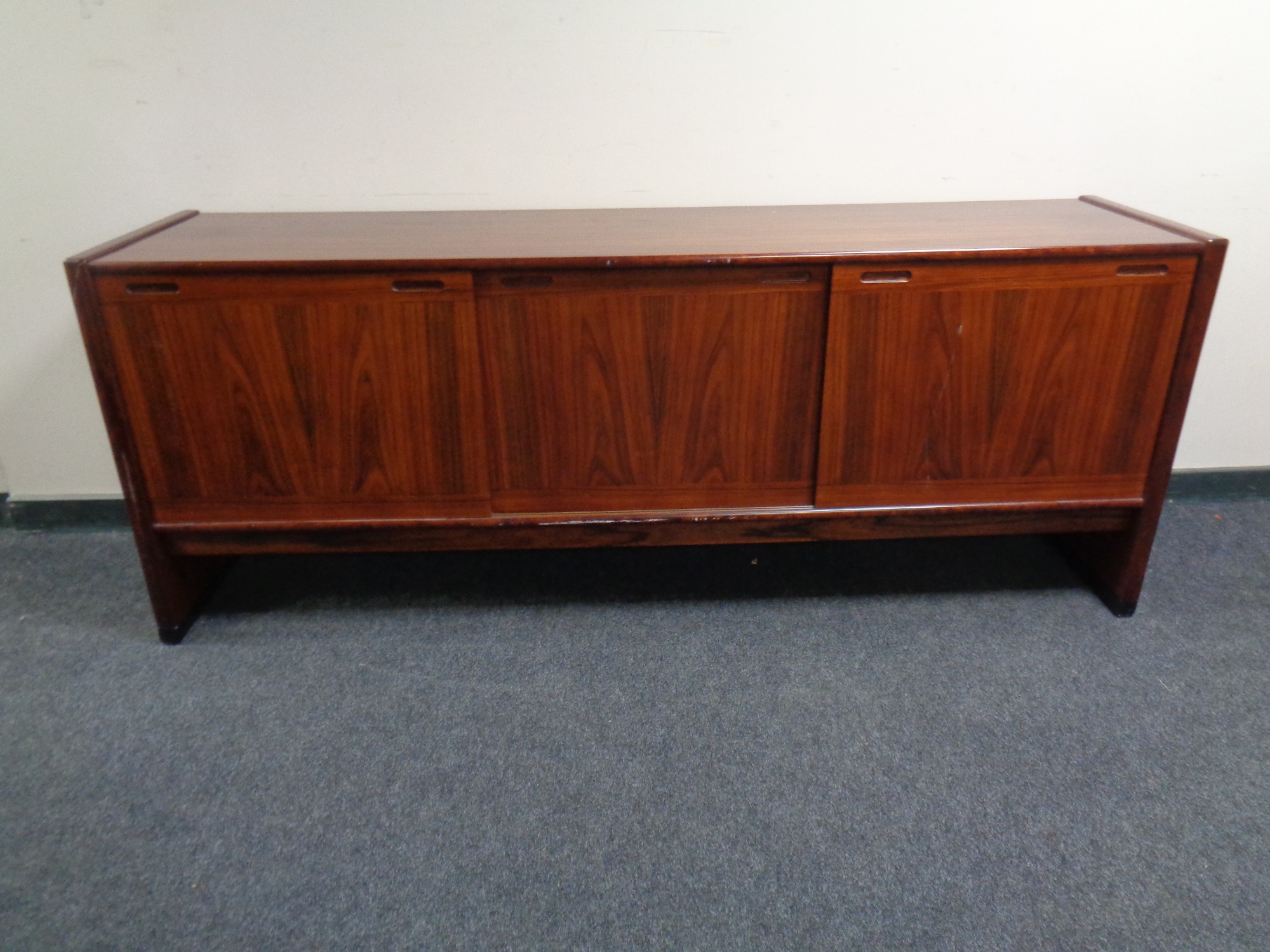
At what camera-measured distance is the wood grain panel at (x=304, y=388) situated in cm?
121

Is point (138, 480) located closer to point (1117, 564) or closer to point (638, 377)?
point (638, 377)

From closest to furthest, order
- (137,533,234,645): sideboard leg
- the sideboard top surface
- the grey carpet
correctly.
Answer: the grey carpet → the sideboard top surface → (137,533,234,645): sideboard leg

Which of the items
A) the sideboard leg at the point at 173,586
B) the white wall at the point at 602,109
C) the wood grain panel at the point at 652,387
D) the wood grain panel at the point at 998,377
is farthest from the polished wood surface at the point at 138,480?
the wood grain panel at the point at 998,377

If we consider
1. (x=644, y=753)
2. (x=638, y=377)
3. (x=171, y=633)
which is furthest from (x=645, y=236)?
(x=171, y=633)

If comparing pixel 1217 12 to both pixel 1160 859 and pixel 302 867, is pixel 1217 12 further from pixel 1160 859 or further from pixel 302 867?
pixel 302 867

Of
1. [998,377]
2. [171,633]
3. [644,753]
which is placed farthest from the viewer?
[171,633]

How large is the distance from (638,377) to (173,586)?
836 millimetres

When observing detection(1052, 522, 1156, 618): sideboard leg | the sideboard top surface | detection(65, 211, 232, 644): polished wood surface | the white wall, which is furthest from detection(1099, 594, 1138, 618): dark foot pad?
detection(65, 211, 232, 644): polished wood surface

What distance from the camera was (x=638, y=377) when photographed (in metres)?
1.27

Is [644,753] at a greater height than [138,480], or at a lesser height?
lesser

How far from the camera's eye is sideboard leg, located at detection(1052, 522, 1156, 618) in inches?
55.4

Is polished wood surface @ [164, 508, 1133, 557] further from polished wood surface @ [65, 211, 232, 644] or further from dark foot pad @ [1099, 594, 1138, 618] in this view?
dark foot pad @ [1099, 594, 1138, 618]

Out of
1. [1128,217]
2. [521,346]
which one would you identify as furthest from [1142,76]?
[521,346]

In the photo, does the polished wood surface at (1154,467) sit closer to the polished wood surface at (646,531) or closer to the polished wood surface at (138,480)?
the polished wood surface at (646,531)
